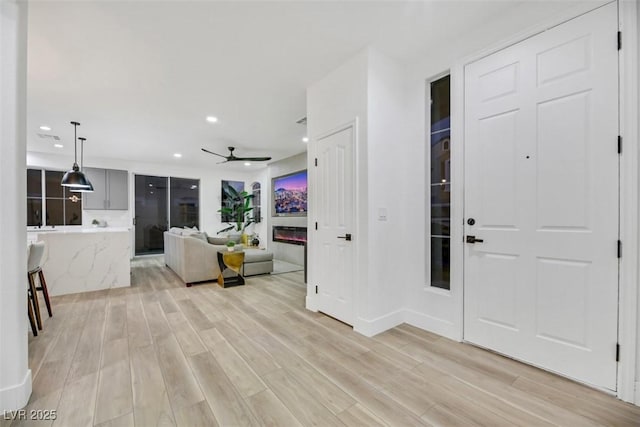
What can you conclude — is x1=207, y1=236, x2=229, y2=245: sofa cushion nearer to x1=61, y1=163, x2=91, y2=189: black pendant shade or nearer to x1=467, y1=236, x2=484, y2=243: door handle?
x1=61, y1=163, x2=91, y2=189: black pendant shade

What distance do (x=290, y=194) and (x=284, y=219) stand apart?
0.74 metres

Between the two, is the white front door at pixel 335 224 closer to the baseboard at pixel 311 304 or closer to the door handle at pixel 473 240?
the baseboard at pixel 311 304

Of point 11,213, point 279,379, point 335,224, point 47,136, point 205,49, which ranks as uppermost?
point 205,49

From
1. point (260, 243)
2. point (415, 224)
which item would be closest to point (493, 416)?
point (415, 224)

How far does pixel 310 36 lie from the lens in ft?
8.07

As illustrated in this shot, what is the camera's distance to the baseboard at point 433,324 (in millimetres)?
2500

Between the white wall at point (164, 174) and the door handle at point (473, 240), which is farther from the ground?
the white wall at point (164, 174)

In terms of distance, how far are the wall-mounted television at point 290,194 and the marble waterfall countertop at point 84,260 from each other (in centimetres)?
374

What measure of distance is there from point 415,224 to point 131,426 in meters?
2.76

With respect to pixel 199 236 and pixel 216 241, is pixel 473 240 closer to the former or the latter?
pixel 216 241

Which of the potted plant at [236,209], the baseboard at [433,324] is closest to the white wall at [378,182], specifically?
the baseboard at [433,324]

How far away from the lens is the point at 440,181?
272 cm

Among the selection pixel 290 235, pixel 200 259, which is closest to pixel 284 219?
pixel 290 235

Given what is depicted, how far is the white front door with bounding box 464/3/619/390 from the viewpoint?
1.78 meters
